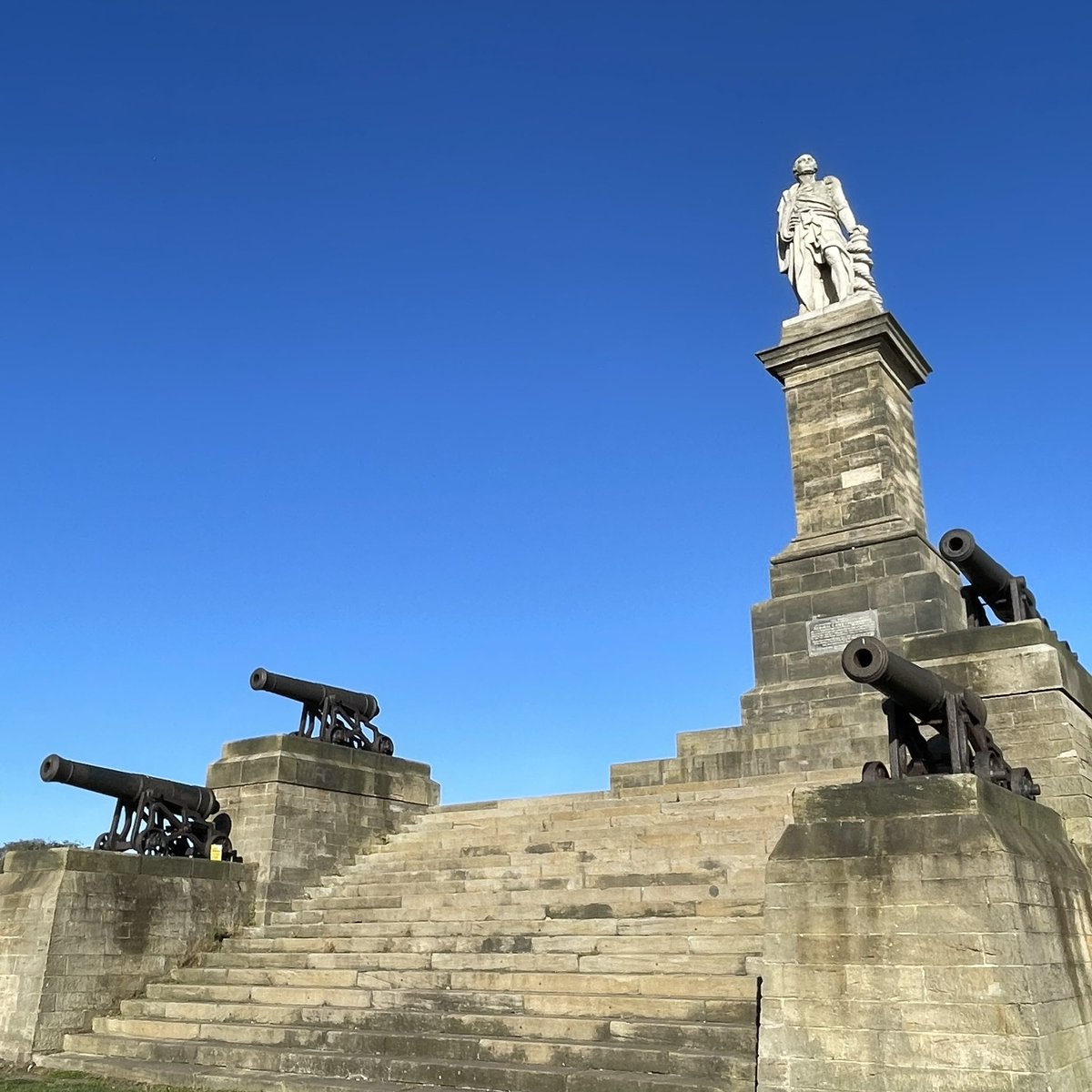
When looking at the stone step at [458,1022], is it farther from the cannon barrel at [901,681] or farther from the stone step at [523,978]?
the cannon barrel at [901,681]

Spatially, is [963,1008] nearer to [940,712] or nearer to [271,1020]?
[940,712]

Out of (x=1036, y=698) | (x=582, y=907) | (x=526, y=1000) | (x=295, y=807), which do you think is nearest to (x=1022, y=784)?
(x=1036, y=698)

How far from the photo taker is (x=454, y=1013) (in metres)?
9.20

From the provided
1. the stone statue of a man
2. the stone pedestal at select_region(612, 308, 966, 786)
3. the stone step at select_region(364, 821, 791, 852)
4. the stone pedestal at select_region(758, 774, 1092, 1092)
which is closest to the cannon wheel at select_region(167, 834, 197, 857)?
the stone step at select_region(364, 821, 791, 852)

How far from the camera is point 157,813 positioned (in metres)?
13.4

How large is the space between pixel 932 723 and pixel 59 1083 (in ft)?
27.5

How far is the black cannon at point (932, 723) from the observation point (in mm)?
8078

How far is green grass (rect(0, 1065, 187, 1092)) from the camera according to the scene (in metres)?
9.14

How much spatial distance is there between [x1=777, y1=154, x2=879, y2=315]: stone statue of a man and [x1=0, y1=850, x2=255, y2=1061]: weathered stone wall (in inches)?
526

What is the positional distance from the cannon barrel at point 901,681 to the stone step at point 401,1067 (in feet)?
9.52

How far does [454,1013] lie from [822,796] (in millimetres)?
3910

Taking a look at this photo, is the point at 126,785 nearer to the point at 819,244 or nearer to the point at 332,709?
the point at 332,709

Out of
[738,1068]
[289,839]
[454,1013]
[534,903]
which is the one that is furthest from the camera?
[289,839]

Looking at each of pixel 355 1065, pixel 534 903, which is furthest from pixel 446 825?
pixel 355 1065
